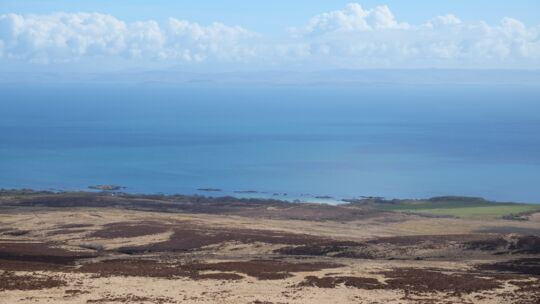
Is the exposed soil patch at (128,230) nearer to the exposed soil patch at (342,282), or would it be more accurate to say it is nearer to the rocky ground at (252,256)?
the rocky ground at (252,256)

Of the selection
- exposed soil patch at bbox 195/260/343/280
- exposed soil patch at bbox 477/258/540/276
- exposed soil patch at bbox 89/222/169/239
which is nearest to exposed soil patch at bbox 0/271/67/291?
exposed soil patch at bbox 195/260/343/280

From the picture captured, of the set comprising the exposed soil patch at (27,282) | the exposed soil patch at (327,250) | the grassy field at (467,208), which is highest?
the grassy field at (467,208)

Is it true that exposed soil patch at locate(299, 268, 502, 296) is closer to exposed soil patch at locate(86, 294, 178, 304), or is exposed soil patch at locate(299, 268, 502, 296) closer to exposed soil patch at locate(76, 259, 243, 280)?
exposed soil patch at locate(76, 259, 243, 280)

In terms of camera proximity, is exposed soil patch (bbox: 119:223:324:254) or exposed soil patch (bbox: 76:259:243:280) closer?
exposed soil patch (bbox: 76:259:243:280)

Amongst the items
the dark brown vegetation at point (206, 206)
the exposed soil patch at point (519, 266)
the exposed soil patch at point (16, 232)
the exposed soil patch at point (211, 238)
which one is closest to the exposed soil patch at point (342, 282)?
the exposed soil patch at point (519, 266)

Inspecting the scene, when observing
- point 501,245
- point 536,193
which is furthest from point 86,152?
point 501,245

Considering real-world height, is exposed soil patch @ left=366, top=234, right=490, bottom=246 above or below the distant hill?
below

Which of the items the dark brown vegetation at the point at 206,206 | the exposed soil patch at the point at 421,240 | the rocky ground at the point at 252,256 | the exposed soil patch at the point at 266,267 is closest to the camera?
the rocky ground at the point at 252,256
